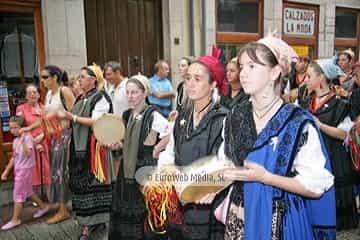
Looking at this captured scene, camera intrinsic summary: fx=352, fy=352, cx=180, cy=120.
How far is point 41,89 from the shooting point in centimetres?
490

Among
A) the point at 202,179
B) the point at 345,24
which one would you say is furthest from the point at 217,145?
the point at 345,24

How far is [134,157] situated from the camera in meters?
2.78

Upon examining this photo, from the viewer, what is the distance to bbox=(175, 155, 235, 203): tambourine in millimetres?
1652

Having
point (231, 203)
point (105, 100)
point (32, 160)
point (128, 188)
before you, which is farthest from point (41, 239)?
point (231, 203)

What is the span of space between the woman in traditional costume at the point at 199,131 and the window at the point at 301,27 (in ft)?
20.4

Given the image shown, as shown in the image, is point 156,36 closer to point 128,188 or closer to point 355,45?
point 128,188

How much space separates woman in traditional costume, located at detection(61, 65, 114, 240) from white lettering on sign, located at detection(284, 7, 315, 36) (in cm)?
562

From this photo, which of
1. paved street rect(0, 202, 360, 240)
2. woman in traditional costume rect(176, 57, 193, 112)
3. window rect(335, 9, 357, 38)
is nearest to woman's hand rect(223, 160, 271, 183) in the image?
woman in traditional costume rect(176, 57, 193, 112)

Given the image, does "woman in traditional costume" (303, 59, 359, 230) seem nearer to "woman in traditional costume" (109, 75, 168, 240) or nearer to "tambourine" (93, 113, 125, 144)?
"woman in traditional costume" (109, 75, 168, 240)

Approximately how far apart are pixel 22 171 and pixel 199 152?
9.08ft

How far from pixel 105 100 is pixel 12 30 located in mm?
2409

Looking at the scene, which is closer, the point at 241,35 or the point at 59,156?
the point at 59,156

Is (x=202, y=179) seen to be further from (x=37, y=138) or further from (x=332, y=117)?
(x=37, y=138)

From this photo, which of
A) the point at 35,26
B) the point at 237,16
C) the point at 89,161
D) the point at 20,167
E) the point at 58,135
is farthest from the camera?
the point at 237,16
